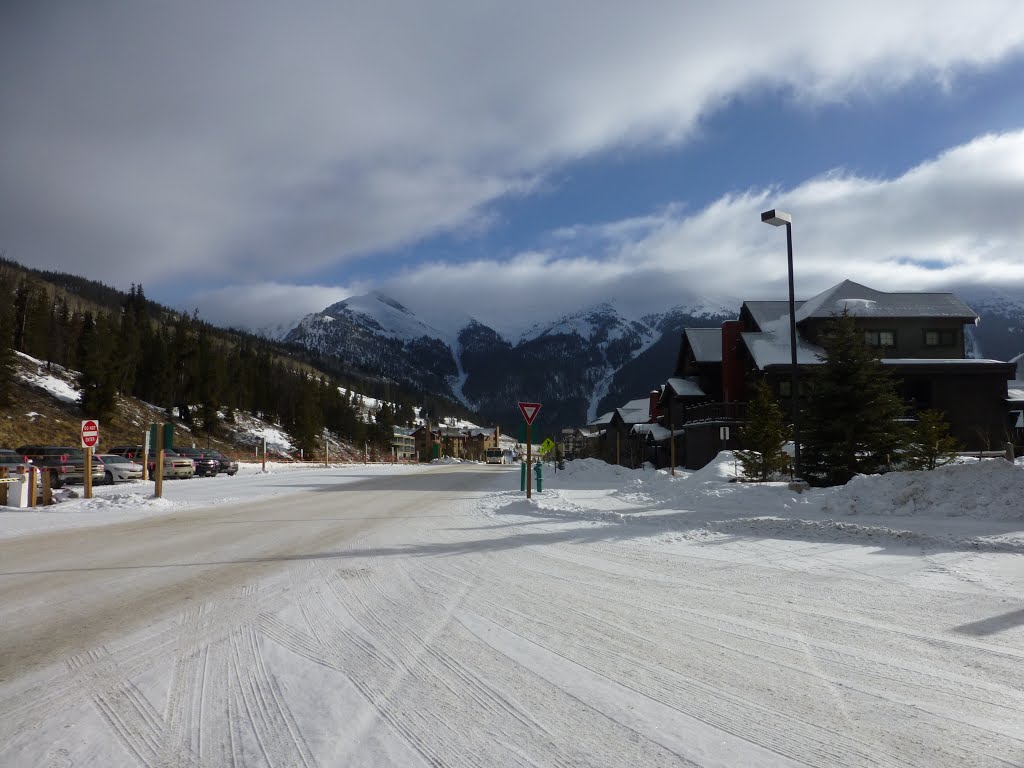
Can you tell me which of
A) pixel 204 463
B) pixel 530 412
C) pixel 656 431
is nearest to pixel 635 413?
pixel 656 431

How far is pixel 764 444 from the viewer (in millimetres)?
22578

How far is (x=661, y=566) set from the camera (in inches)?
328

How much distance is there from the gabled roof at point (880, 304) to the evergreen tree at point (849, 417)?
17795 mm

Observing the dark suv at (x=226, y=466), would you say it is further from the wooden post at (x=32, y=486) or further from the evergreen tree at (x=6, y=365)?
the wooden post at (x=32, y=486)

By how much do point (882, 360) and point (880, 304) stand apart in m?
5.43

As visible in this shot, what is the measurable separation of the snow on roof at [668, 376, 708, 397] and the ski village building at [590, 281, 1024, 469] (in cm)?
7

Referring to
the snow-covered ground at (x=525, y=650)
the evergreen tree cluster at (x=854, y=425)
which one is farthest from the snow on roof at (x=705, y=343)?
the snow-covered ground at (x=525, y=650)

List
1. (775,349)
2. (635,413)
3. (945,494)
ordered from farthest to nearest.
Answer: (635,413) < (775,349) < (945,494)

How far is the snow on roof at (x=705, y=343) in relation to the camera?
142 feet

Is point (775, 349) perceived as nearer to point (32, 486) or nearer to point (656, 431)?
point (656, 431)

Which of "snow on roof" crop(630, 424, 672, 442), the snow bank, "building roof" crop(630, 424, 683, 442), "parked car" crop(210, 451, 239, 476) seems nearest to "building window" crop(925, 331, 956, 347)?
"building roof" crop(630, 424, 683, 442)

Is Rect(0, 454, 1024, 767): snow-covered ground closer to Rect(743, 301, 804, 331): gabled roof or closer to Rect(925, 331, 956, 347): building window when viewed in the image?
Rect(743, 301, 804, 331): gabled roof

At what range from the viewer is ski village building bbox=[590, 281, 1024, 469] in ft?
115

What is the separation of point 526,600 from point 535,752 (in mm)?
3252
